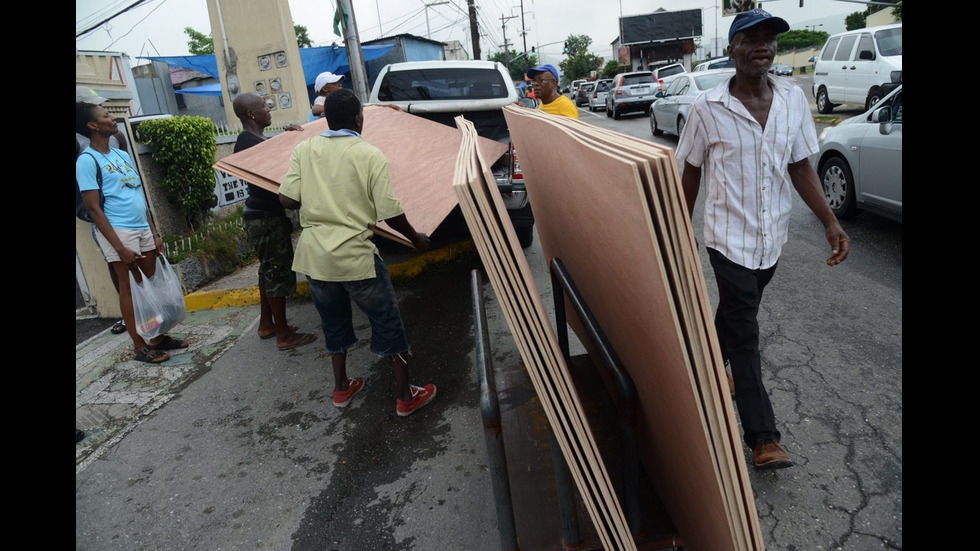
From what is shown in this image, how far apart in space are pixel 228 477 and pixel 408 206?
6.27 feet

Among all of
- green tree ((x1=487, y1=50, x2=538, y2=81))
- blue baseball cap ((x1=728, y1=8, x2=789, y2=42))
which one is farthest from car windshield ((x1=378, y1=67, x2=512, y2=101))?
green tree ((x1=487, y1=50, x2=538, y2=81))

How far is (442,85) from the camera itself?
6.75 meters

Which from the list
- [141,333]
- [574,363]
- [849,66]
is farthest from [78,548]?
[849,66]

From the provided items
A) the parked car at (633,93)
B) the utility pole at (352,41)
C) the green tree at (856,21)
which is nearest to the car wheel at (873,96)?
the parked car at (633,93)

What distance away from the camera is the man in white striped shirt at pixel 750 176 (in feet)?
7.59

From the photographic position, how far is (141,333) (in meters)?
4.14

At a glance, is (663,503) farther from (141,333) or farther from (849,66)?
(849,66)

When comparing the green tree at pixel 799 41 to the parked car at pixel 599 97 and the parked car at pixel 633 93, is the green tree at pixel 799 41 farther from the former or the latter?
the parked car at pixel 633 93

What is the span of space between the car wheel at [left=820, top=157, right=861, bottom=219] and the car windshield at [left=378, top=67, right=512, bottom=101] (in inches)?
141

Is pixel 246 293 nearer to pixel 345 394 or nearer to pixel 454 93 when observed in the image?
pixel 345 394

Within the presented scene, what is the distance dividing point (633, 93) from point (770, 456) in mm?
18012

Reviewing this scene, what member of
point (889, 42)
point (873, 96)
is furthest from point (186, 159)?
point (889, 42)

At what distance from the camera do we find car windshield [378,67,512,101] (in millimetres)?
6633

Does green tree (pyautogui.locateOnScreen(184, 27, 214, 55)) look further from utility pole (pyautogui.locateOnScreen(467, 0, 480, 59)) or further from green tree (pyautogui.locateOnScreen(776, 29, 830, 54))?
green tree (pyautogui.locateOnScreen(776, 29, 830, 54))
